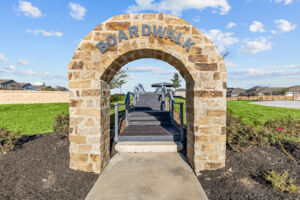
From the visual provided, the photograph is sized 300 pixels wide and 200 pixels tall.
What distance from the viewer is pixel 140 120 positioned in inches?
307

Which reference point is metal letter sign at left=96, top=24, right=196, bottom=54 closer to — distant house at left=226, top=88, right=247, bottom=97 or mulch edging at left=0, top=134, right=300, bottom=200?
mulch edging at left=0, top=134, right=300, bottom=200

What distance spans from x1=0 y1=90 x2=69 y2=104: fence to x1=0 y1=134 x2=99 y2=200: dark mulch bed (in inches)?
794

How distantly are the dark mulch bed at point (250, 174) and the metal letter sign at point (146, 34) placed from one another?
3.15 meters

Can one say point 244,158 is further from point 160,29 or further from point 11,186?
point 11,186

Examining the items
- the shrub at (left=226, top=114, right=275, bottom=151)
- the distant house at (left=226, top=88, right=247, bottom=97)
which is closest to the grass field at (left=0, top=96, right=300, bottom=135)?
the shrub at (left=226, top=114, right=275, bottom=151)

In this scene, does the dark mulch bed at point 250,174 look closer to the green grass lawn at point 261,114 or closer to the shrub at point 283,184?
the shrub at point 283,184

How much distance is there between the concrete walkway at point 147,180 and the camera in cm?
298

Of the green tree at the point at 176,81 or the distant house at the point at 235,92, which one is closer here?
the green tree at the point at 176,81

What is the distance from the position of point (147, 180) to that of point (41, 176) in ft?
8.09

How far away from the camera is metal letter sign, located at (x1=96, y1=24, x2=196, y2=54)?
3.87 m

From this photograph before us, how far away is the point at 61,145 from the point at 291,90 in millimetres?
78500

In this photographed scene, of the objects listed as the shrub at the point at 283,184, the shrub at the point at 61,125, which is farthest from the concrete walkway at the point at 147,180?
the shrub at the point at 61,125

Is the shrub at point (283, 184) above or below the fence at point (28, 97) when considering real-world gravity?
below

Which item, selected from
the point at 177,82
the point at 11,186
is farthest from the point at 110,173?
the point at 177,82
